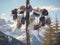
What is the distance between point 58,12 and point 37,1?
33 centimetres

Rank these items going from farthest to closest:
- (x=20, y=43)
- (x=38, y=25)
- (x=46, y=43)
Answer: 1. (x=20, y=43)
2. (x=46, y=43)
3. (x=38, y=25)

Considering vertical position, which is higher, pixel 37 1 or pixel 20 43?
pixel 37 1

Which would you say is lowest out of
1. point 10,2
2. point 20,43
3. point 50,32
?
point 20,43

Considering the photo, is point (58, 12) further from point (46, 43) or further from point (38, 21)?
point (38, 21)

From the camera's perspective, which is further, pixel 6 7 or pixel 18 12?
pixel 6 7

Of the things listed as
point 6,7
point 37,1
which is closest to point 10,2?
point 6,7

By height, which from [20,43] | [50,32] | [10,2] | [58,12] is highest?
[10,2]

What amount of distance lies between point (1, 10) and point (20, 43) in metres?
0.53

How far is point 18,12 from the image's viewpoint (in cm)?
138

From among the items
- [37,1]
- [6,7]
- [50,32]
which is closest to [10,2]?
[6,7]

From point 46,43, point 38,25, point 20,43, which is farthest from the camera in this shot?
point 20,43

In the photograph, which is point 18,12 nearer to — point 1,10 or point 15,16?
point 15,16

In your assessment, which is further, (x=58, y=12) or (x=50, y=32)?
(x=58, y=12)

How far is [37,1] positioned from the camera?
239 centimetres
